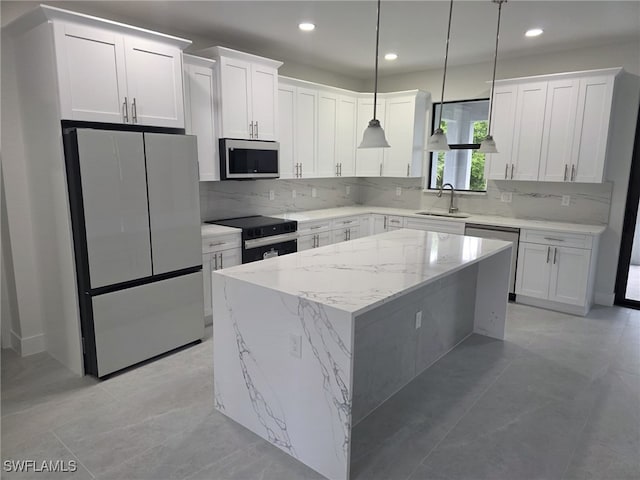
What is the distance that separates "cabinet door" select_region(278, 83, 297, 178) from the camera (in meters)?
4.62

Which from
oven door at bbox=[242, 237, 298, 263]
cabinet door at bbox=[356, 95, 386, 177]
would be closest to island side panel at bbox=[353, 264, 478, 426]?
oven door at bbox=[242, 237, 298, 263]

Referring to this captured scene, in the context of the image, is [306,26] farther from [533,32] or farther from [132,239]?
[132,239]

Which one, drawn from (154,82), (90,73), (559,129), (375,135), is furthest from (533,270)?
(90,73)


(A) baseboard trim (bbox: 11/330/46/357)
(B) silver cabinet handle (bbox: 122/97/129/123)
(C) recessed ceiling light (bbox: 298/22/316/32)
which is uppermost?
(C) recessed ceiling light (bbox: 298/22/316/32)

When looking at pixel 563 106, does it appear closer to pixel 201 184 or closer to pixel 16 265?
pixel 201 184

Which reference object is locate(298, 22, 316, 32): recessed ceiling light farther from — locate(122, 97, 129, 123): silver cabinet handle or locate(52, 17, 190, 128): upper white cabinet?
locate(122, 97, 129, 123): silver cabinet handle

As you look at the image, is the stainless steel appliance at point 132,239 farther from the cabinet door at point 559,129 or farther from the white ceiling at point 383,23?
the cabinet door at point 559,129

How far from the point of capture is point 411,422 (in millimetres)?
2484

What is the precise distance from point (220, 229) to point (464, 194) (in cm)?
323

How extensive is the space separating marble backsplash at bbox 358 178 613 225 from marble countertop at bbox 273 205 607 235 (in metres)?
0.11

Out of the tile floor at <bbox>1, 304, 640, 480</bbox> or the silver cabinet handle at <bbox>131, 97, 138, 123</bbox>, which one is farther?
the silver cabinet handle at <bbox>131, 97, 138, 123</bbox>

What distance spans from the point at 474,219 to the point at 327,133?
208 cm

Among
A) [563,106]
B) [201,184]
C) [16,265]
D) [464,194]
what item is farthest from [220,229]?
[563,106]

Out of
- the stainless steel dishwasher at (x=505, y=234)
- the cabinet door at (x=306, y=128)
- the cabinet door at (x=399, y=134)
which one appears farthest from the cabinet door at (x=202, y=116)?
the stainless steel dishwasher at (x=505, y=234)
